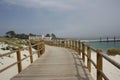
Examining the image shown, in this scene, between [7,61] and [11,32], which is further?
[11,32]

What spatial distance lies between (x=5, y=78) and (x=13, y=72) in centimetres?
230

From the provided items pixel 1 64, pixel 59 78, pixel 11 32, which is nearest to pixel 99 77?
pixel 59 78

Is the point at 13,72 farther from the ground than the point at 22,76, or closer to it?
closer to it

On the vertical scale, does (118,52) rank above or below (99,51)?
below

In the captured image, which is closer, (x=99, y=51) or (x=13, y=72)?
(x=99, y=51)

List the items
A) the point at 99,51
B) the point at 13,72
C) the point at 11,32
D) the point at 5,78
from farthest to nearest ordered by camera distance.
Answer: the point at 11,32, the point at 13,72, the point at 5,78, the point at 99,51

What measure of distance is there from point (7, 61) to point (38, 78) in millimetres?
13975

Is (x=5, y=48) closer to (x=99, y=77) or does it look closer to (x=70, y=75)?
(x=70, y=75)

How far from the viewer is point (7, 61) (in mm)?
22047

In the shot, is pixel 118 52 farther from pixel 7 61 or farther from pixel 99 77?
pixel 99 77

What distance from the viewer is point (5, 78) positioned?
15.3 m

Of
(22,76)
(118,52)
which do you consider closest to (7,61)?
(22,76)

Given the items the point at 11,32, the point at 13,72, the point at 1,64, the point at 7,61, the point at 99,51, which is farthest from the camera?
the point at 11,32

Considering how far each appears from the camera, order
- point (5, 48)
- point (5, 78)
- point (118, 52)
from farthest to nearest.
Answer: point (118, 52) → point (5, 48) → point (5, 78)
